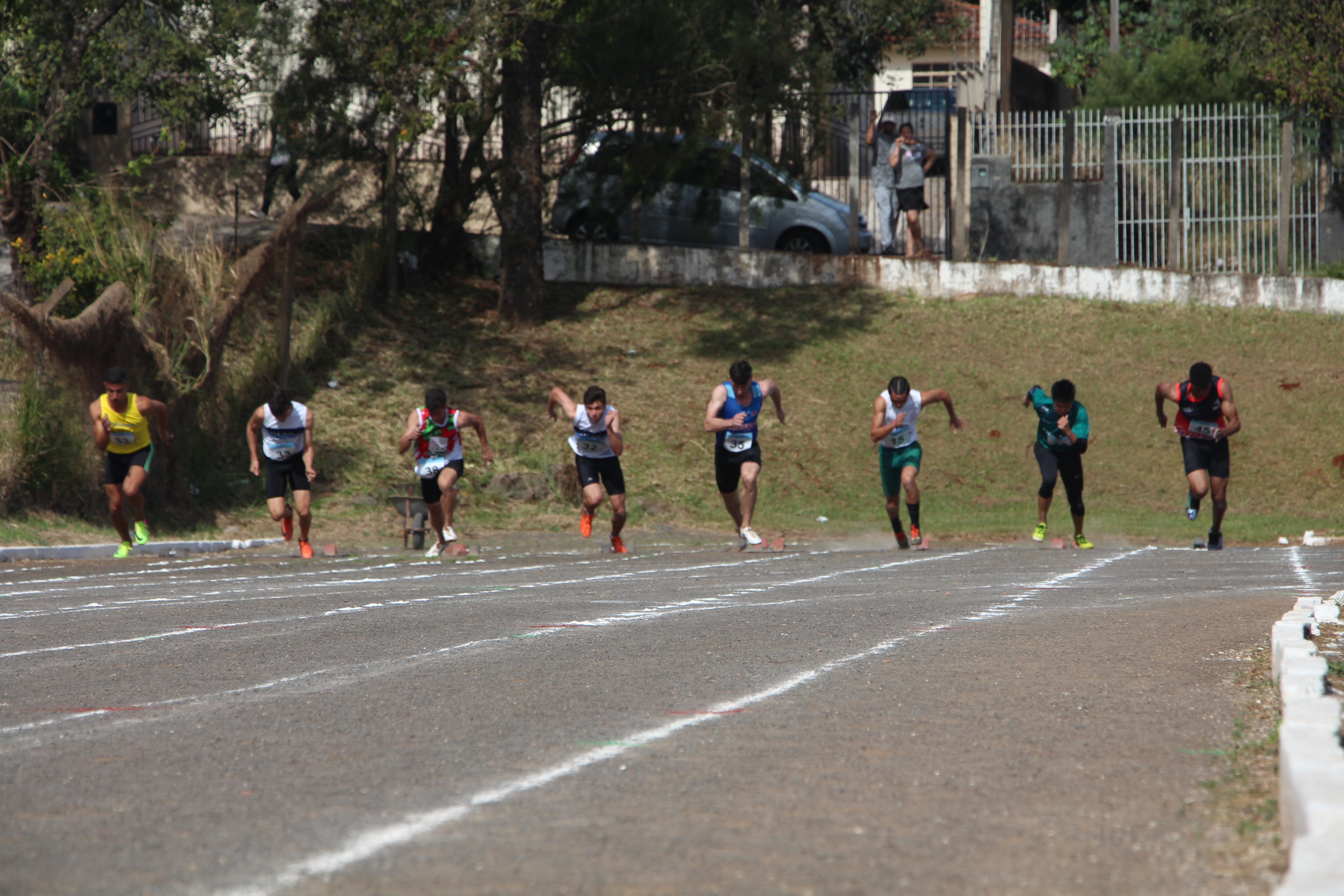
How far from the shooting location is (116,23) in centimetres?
2262

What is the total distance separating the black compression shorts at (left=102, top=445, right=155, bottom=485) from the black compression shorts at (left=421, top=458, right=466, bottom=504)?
8.96 feet

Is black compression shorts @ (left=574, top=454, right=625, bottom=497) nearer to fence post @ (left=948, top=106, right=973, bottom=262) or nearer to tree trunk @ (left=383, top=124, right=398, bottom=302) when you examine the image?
tree trunk @ (left=383, top=124, right=398, bottom=302)

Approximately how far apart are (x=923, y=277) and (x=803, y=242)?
7.81 feet

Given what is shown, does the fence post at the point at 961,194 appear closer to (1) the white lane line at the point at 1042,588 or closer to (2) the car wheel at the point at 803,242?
(2) the car wheel at the point at 803,242

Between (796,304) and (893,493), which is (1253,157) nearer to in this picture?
(796,304)

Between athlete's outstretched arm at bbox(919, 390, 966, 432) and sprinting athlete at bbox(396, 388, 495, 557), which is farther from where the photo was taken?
athlete's outstretched arm at bbox(919, 390, 966, 432)

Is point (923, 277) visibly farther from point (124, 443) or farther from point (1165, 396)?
point (124, 443)

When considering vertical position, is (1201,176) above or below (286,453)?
above

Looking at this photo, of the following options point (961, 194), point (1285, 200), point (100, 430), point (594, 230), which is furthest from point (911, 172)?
point (100, 430)

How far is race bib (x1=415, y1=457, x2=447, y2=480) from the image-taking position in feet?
49.5

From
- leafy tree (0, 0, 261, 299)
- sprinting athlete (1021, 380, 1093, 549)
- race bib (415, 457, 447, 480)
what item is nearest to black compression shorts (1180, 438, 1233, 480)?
sprinting athlete (1021, 380, 1093, 549)

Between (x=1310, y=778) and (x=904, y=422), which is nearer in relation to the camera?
(x=1310, y=778)

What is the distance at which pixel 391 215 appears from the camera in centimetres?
2439

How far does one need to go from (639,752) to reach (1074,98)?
129ft
